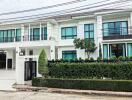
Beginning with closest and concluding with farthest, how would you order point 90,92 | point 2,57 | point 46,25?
point 90,92 < point 46,25 < point 2,57

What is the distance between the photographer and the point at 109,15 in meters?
25.7

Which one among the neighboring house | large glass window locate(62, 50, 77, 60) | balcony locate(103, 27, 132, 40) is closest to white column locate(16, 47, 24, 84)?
the neighboring house

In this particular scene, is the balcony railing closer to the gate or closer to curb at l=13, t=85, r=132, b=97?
the gate

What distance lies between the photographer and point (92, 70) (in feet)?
54.4

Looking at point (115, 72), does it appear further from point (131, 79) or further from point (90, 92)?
point (90, 92)

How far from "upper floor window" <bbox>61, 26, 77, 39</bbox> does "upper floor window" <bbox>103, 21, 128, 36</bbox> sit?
4416 mm

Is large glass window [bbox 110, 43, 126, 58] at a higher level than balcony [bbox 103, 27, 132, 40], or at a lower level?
lower

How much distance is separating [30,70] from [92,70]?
575 centimetres

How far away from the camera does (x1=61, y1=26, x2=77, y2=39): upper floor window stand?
29.2 meters

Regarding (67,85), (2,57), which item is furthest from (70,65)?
(2,57)

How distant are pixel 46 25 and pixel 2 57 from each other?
9.87 m

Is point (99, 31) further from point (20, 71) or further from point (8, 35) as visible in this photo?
point (8, 35)

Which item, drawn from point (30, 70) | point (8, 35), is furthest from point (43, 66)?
point (8, 35)

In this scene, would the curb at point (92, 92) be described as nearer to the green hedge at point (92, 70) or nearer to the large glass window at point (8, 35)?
the green hedge at point (92, 70)
